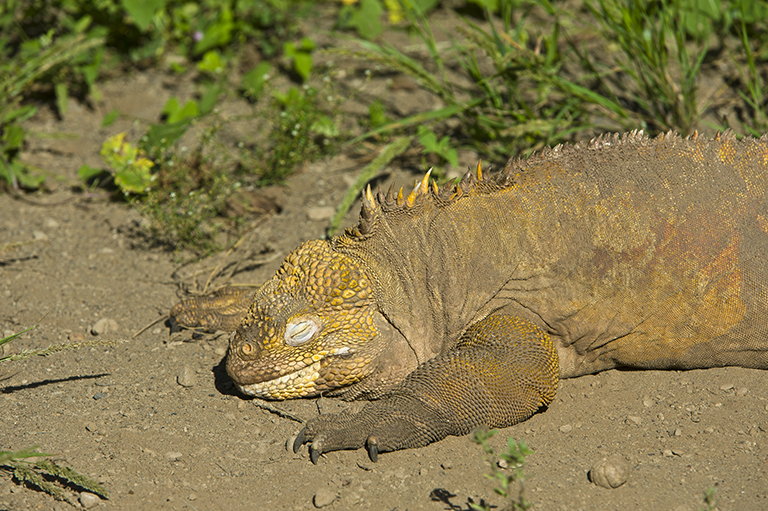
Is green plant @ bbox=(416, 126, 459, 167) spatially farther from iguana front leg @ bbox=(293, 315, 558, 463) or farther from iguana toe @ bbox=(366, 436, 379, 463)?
iguana toe @ bbox=(366, 436, 379, 463)

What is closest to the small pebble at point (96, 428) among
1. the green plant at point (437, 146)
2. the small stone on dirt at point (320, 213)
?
the small stone on dirt at point (320, 213)

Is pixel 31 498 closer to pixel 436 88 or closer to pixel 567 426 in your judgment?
pixel 567 426

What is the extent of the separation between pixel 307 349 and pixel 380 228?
30.6 inches

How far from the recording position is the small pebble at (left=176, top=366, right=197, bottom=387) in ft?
13.3

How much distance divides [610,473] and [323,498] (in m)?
1.35

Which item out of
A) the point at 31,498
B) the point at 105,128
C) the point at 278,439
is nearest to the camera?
the point at 31,498

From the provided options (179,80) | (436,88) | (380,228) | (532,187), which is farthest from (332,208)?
(179,80)

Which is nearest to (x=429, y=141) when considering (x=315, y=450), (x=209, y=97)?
(x=209, y=97)

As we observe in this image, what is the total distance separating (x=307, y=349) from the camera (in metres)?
3.79

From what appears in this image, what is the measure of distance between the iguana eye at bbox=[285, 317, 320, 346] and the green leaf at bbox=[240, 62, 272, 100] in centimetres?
341

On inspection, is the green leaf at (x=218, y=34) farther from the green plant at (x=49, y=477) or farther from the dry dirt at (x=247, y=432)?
the green plant at (x=49, y=477)

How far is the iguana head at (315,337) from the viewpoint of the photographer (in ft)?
12.4

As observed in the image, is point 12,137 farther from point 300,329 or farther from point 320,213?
point 300,329

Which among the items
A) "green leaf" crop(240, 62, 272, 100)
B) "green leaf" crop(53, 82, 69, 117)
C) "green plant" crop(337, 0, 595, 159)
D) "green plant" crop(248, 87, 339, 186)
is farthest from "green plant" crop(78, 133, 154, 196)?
"green plant" crop(337, 0, 595, 159)
